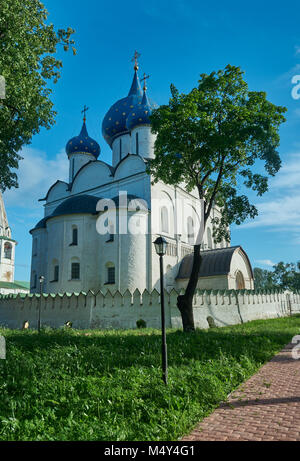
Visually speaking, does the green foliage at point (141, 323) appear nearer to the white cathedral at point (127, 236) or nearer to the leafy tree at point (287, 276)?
the white cathedral at point (127, 236)

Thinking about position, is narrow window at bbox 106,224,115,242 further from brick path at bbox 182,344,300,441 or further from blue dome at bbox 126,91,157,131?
brick path at bbox 182,344,300,441

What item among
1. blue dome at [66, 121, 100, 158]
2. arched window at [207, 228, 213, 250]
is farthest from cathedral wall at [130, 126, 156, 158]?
arched window at [207, 228, 213, 250]

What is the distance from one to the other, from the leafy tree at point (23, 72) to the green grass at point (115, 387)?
25.9ft

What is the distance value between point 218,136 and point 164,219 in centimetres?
1427

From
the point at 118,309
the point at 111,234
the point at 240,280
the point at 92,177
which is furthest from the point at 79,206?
the point at 240,280

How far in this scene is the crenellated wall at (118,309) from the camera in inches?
679

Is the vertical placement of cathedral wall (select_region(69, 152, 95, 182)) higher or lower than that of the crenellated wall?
higher

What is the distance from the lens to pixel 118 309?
1761cm

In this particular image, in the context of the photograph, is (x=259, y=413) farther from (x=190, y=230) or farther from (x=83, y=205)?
(x=190, y=230)

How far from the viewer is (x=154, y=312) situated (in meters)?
17.0

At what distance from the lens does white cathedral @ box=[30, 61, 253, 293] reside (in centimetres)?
2352

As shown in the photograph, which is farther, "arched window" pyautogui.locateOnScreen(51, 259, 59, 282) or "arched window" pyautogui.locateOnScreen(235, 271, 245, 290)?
"arched window" pyautogui.locateOnScreen(235, 271, 245, 290)

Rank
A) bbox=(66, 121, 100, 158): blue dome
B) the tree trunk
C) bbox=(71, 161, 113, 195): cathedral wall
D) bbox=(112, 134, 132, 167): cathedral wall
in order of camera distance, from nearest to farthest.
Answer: the tree trunk, bbox=(71, 161, 113, 195): cathedral wall, bbox=(112, 134, 132, 167): cathedral wall, bbox=(66, 121, 100, 158): blue dome
